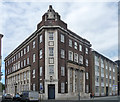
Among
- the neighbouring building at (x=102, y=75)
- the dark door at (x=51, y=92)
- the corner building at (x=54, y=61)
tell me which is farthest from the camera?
the neighbouring building at (x=102, y=75)

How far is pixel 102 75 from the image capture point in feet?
249

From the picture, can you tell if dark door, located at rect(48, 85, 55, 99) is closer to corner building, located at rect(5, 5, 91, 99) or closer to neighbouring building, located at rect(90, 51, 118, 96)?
corner building, located at rect(5, 5, 91, 99)

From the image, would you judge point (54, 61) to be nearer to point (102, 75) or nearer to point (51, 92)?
point (51, 92)

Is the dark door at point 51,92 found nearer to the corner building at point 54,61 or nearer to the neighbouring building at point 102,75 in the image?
the corner building at point 54,61

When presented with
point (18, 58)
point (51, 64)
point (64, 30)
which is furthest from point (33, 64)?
point (18, 58)

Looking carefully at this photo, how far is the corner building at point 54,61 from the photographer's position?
4509cm

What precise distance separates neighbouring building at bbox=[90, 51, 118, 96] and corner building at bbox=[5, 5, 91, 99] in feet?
24.4

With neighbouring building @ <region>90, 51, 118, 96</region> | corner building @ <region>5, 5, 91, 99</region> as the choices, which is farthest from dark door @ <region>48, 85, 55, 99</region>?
neighbouring building @ <region>90, 51, 118, 96</region>

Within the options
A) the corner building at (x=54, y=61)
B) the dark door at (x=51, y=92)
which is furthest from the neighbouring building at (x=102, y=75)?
the dark door at (x=51, y=92)

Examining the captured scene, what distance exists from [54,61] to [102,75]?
3492cm

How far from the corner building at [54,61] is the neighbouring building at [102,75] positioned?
24.4 ft

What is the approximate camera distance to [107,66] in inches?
3278

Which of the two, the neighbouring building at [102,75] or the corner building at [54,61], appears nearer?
the corner building at [54,61]

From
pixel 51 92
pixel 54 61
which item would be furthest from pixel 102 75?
pixel 51 92
